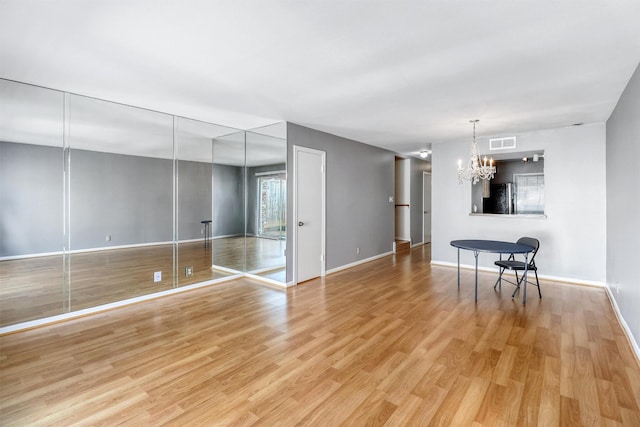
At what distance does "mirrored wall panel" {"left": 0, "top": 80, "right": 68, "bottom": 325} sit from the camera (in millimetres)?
3082

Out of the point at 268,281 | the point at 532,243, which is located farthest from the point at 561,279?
the point at 268,281

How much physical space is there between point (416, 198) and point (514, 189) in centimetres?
256

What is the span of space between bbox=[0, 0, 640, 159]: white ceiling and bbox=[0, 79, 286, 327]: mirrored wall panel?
49cm

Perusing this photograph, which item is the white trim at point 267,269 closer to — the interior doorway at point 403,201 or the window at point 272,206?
the window at point 272,206

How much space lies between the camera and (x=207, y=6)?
1829 millimetres

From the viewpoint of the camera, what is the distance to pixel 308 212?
16.1ft

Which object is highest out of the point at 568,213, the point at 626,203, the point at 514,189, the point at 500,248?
the point at 514,189

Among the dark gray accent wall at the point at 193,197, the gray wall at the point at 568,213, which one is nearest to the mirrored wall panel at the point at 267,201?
the dark gray accent wall at the point at 193,197

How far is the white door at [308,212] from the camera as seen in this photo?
472 centimetres

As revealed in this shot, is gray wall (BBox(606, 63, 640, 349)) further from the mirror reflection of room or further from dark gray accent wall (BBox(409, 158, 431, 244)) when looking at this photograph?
dark gray accent wall (BBox(409, 158, 431, 244))

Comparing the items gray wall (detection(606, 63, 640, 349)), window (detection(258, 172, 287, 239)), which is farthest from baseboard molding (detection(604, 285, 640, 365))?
window (detection(258, 172, 287, 239))

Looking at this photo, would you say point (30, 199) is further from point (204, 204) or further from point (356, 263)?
point (356, 263)

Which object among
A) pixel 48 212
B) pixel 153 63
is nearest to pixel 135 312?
pixel 48 212

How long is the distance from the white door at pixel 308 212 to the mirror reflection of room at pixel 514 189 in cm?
291
